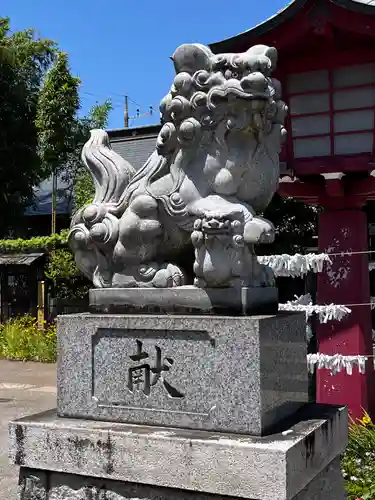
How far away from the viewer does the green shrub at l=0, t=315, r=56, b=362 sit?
1119cm

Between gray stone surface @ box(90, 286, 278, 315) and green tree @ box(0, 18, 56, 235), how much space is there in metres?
13.8

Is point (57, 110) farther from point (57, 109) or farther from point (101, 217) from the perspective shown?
point (101, 217)

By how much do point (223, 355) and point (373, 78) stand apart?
3700mm

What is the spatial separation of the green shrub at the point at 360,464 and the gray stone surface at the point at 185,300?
164 centimetres

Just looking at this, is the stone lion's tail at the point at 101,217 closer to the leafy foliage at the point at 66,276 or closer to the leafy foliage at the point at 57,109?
the leafy foliage at the point at 66,276

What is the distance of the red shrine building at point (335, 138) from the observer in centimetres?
521

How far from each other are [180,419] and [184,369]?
0.77 feet

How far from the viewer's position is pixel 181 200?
2.84m

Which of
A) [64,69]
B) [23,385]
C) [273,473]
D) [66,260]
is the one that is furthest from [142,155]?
[273,473]

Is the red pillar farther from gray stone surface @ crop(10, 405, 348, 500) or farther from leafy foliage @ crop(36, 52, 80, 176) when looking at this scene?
leafy foliage @ crop(36, 52, 80, 176)

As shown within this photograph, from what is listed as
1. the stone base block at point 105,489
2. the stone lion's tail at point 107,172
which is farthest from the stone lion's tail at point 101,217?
the stone base block at point 105,489

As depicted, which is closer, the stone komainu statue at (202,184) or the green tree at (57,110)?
the stone komainu statue at (202,184)

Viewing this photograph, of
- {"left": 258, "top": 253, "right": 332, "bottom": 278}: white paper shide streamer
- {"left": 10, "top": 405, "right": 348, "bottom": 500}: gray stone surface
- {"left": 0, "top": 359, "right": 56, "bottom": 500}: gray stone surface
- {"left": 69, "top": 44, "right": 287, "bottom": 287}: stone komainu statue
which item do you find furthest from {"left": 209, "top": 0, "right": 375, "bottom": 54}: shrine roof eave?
{"left": 0, "top": 359, "right": 56, "bottom": 500}: gray stone surface

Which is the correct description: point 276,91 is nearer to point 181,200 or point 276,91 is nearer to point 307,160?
point 181,200
